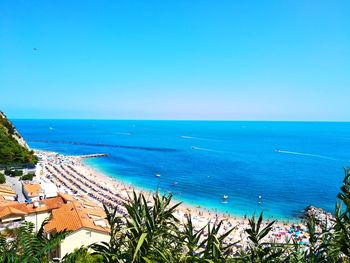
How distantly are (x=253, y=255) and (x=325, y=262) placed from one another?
1251mm

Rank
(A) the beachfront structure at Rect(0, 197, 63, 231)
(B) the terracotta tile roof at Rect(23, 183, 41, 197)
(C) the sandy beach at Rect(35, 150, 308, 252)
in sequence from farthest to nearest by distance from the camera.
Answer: (C) the sandy beach at Rect(35, 150, 308, 252), (B) the terracotta tile roof at Rect(23, 183, 41, 197), (A) the beachfront structure at Rect(0, 197, 63, 231)

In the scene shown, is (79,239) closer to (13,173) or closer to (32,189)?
(32,189)

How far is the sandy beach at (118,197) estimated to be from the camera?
94.3 ft

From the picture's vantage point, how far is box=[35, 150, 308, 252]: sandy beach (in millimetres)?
28734

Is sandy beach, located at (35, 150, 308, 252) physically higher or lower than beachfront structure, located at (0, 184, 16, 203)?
lower

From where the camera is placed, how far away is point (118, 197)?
38.6 metres

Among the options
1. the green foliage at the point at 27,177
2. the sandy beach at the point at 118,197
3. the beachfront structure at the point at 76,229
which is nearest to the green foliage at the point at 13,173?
the green foliage at the point at 27,177

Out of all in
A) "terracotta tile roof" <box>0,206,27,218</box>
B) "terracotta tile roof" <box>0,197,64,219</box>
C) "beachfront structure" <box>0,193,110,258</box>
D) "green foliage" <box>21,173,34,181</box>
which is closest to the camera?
"beachfront structure" <box>0,193,110,258</box>

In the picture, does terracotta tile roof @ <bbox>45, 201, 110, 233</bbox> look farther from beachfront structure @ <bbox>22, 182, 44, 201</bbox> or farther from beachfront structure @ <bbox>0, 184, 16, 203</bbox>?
beachfront structure @ <bbox>0, 184, 16, 203</bbox>

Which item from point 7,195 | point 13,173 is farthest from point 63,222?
point 13,173

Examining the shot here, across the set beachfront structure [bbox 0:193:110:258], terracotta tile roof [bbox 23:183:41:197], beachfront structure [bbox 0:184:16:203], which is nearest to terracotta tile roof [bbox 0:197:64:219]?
beachfront structure [bbox 0:193:110:258]

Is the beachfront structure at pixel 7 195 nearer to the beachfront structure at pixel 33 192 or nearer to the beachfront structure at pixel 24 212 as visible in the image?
the beachfront structure at pixel 33 192

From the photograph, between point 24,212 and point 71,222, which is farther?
point 24,212

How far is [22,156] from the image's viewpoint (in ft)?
111
